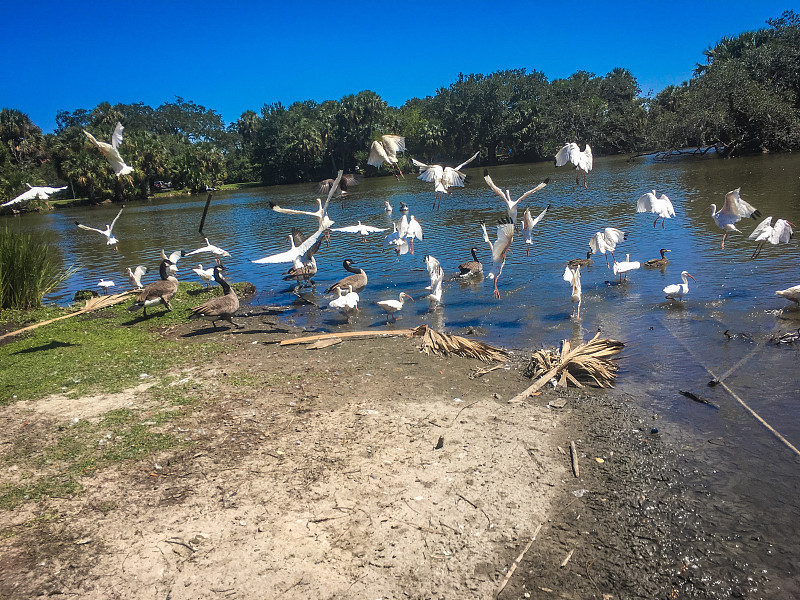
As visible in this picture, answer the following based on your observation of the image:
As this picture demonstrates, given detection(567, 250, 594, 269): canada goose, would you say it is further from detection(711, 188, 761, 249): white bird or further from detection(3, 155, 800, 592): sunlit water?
detection(711, 188, 761, 249): white bird

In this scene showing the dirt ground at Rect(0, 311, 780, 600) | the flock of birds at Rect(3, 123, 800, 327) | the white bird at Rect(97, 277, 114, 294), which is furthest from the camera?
the white bird at Rect(97, 277, 114, 294)

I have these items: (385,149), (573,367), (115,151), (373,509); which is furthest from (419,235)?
(373,509)

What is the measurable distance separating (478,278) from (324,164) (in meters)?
64.3

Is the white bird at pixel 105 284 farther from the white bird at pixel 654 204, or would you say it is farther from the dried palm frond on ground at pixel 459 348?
the white bird at pixel 654 204

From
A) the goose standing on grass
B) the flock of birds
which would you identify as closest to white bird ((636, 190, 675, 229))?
the flock of birds

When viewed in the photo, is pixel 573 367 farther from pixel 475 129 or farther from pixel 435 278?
pixel 475 129

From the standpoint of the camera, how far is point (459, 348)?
8289mm

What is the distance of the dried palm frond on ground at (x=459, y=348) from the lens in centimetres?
819

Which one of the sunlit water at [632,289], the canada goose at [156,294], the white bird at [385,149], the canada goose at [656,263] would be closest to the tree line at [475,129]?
the sunlit water at [632,289]

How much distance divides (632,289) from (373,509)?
9670mm

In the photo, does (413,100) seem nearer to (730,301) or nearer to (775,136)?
(775,136)

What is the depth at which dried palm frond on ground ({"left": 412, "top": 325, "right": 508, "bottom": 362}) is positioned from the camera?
26.9 feet

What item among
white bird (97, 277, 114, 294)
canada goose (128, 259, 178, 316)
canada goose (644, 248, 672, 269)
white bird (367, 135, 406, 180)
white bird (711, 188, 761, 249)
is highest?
white bird (367, 135, 406, 180)

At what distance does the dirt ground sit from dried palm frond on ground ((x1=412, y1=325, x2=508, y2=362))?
1.61 meters
